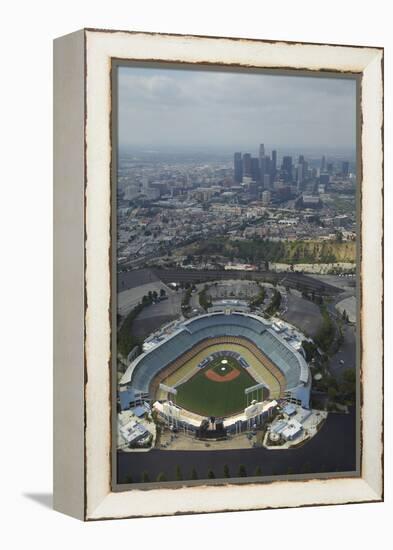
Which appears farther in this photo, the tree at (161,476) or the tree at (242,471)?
the tree at (242,471)

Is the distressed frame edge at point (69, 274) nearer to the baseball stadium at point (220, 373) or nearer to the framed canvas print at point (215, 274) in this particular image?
the framed canvas print at point (215, 274)

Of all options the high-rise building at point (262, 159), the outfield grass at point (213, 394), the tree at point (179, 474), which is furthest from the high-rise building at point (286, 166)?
the tree at point (179, 474)

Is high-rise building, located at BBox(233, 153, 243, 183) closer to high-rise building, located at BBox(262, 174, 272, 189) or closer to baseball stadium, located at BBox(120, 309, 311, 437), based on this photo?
high-rise building, located at BBox(262, 174, 272, 189)

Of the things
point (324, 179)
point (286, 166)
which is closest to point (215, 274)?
point (286, 166)

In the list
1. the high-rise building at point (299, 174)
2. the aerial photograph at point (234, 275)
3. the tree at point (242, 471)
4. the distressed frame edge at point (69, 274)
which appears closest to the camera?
the distressed frame edge at point (69, 274)

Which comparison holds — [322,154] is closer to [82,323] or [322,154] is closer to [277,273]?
[277,273]

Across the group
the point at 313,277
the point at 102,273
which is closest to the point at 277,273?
the point at 313,277

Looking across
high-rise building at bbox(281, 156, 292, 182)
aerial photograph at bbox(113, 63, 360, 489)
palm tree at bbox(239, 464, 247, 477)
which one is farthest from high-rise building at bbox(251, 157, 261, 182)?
palm tree at bbox(239, 464, 247, 477)
